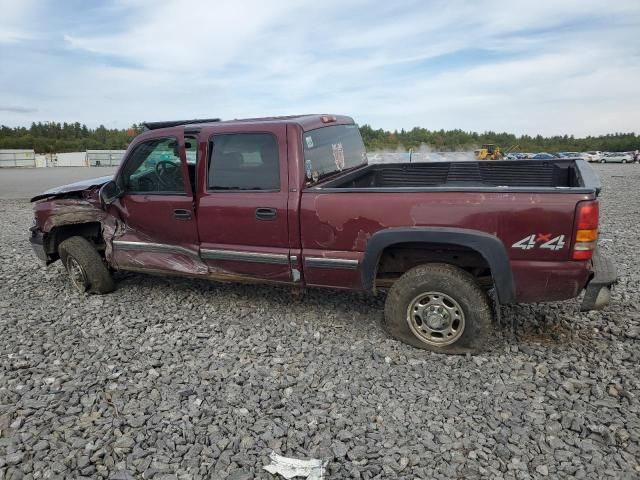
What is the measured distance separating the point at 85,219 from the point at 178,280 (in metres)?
1.23

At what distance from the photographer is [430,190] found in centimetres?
340

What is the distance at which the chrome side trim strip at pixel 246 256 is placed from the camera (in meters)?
3.99

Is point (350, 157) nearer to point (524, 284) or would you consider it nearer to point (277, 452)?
point (524, 284)

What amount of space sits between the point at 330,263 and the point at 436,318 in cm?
95

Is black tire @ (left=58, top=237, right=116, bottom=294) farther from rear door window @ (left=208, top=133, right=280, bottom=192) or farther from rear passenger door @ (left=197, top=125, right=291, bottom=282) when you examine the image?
rear door window @ (left=208, top=133, right=280, bottom=192)

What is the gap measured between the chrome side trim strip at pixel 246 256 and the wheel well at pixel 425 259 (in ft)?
2.79

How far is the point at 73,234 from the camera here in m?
5.34

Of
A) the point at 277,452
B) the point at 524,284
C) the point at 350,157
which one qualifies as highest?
the point at 350,157

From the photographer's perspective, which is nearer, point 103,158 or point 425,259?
point 425,259

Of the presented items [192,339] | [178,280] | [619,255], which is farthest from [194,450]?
[619,255]

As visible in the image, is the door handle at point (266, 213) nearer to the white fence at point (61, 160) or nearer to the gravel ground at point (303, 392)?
the gravel ground at point (303, 392)

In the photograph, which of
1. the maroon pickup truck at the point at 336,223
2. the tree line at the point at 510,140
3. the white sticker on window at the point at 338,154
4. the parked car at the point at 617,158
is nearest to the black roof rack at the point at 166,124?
the maroon pickup truck at the point at 336,223

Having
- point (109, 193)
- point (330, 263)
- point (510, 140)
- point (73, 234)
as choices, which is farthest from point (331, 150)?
point (510, 140)

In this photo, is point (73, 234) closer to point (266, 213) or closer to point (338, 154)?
point (266, 213)
